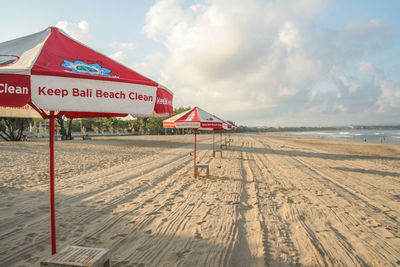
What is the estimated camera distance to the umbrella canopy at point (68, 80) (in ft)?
5.79

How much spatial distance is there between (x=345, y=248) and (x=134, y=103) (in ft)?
11.5

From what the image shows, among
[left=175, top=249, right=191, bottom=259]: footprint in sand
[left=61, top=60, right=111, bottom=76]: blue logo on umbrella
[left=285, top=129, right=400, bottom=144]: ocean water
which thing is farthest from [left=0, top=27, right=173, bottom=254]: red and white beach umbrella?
[left=285, top=129, right=400, bottom=144]: ocean water

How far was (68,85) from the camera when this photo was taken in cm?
191

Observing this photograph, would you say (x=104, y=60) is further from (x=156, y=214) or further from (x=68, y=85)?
(x=156, y=214)

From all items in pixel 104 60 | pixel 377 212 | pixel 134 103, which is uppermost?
pixel 104 60

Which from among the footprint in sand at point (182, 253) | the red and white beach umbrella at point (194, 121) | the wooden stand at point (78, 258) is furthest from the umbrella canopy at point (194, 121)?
the wooden stand at point (78, 258)

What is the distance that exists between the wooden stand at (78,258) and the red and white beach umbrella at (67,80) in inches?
51.8

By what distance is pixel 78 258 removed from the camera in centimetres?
209

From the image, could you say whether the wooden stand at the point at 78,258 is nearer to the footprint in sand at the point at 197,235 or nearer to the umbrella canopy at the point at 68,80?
the umbrella canopy at the point at 68,80

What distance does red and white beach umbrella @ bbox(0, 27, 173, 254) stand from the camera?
176 centimetres

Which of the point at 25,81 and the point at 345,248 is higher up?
the point at 25,81

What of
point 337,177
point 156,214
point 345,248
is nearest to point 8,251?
point 156,214

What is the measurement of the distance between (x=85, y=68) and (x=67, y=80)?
0.90 ft

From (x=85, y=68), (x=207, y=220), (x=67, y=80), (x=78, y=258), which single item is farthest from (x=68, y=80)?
(x=207, y=220)
